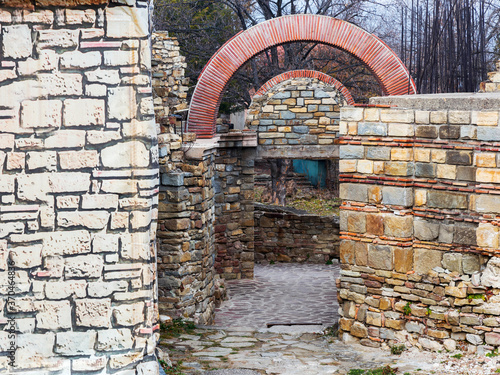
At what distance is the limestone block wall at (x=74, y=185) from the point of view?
4254 millimetres

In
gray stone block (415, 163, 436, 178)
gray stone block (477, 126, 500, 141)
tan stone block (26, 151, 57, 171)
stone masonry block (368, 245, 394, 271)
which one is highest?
gray stone block (477, 126, 500, 141)

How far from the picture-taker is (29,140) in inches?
168

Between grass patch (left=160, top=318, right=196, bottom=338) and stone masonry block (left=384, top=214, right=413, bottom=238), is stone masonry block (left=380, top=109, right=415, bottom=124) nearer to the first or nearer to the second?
stone masonry block (left=384, top=214, right=413, bottom=238)

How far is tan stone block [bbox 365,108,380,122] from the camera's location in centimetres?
714

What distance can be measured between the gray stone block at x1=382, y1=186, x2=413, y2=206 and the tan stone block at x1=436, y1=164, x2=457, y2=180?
364mm

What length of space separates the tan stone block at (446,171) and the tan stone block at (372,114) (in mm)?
864

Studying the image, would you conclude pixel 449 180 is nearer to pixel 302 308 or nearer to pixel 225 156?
pixel 302 308

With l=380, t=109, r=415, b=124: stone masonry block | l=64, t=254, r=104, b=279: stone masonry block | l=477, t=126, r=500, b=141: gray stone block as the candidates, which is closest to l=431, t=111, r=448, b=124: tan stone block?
l=380, t=109, r=415, b=124: stone masonry block

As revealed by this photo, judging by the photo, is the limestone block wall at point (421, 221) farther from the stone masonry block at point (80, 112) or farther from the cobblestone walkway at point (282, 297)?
the stone masonry block at point (80, 112)

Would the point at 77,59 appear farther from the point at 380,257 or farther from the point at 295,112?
the point at 295,112

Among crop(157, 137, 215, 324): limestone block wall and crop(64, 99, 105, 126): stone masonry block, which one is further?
crop(157, 137, 215, 324): limestone block wall

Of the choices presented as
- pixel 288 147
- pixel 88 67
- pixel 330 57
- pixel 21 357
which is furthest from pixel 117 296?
pixel 330 57

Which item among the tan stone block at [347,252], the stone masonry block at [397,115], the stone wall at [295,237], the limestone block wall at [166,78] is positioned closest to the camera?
the stone masonry block at [397,115]

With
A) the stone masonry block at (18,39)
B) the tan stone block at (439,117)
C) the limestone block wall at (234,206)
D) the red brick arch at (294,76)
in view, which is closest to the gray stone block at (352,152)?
the tan stone block at (439,117)
